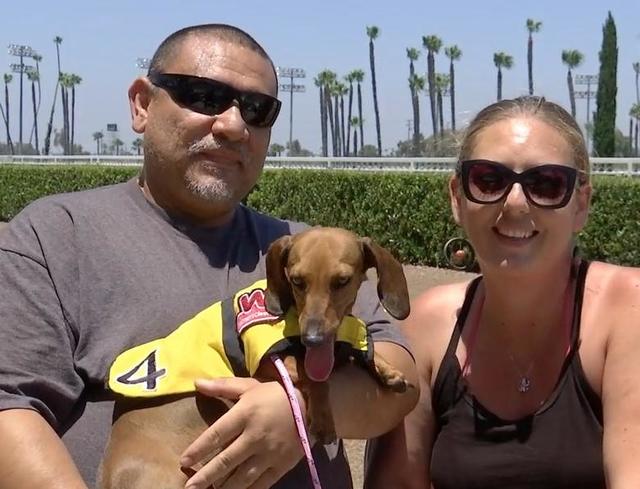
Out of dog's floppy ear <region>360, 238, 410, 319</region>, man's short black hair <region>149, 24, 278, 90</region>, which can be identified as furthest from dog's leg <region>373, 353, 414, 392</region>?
man's short black hair <region>149, 24, 278, 90</region>

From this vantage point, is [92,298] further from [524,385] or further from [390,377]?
[524,385]

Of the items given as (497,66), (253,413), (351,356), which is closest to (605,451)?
(351,356)

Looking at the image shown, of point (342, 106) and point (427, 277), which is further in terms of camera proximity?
point (342, 106)

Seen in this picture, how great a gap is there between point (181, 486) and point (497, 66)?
275 ft

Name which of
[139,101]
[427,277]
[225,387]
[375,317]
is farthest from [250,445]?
[427,277]

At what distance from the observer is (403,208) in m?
15.2

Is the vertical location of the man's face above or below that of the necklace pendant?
above

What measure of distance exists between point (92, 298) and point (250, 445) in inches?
26.8

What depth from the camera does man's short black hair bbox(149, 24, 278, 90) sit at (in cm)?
308

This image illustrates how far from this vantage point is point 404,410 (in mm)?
2680

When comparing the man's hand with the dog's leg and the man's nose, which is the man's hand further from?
the man's nose

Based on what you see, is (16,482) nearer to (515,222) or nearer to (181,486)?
(181,486)

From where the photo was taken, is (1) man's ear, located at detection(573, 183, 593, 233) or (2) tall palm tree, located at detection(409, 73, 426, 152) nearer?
(1) man's ear, located at detection(573, 183, 593, 233)

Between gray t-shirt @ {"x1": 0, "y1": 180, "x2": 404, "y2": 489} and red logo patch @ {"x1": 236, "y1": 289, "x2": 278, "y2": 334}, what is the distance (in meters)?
0.15
